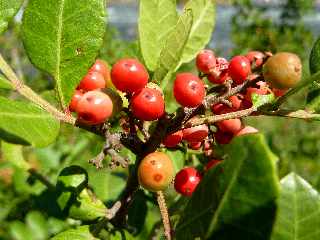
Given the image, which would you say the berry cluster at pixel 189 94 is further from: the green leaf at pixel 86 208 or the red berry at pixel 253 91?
the green leaf at pixel 86 208

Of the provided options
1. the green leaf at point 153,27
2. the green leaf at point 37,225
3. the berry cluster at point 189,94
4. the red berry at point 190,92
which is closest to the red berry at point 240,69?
the berry cluster at point 189,94

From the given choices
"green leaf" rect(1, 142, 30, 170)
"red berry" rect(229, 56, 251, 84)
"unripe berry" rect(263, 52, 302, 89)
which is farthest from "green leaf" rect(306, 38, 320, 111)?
"green leaf" rect(1, 142, 30, 170)

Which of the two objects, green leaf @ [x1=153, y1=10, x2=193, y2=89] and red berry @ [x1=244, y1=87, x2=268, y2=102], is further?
red berry @ [x1=244, y1=87, x2=268, y2=102]

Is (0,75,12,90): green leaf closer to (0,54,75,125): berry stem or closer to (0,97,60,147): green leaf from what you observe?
(0,54,75,125): berry stem

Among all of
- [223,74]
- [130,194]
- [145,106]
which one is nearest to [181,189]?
[130,194]

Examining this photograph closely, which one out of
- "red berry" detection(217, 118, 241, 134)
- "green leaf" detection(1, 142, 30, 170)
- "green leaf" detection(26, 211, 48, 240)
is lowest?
"green leaf" detection(26, 211, 48, 240)

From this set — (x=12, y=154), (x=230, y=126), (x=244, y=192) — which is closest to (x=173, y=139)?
(x=230, y=126)

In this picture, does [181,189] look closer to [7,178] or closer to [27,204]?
[27,204]
